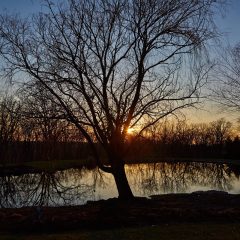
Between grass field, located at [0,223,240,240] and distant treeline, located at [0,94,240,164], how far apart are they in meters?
6.22

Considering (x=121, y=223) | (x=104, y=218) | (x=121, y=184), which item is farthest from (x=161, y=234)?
(x=121, y=184)

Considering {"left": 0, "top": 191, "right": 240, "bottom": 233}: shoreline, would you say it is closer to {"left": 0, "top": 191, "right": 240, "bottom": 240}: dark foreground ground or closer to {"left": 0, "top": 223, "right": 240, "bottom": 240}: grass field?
{"left": 0, "top": 191, "right": 240, "bottom": 240}: dark foreground ground

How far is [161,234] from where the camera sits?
382 inches

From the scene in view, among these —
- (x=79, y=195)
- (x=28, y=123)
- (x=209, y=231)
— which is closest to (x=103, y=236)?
(x=209, y=231)

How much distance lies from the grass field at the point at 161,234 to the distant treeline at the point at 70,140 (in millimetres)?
6217

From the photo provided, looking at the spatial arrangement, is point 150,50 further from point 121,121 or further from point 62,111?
point 62,111

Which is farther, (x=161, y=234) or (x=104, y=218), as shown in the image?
(x=104, y=218)

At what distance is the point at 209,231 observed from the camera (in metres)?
9.89

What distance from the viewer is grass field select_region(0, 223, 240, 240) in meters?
9.33

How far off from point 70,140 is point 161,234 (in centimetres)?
1373

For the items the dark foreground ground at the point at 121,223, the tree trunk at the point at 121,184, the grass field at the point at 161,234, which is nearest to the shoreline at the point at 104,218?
the dark foreground ground at the point at 121,223

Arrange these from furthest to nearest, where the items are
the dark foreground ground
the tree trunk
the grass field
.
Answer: the tree trunk
the dark foreground ground
the grass field

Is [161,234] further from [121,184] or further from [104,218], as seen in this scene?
[121,184]

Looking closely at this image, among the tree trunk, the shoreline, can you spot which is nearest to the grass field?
the shoreline
